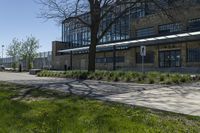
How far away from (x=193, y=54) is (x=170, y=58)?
4.80 m

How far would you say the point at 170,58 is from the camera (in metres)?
53.4

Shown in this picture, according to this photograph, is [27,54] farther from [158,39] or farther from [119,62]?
[158,39]

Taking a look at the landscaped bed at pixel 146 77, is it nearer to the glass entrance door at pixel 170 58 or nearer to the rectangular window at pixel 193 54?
the rectangular window at pixel 193 54

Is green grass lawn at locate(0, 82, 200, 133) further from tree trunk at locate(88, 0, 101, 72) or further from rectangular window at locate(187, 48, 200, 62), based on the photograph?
rectangular window at locate(187, 48, 200, 62)

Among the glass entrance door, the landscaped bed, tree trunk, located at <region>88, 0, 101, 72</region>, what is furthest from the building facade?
the landscaped bed

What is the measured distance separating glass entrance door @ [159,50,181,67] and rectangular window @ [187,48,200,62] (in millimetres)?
2064

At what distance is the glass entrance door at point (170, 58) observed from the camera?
170 feet

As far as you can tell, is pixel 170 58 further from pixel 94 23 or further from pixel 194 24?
pixel 94 23

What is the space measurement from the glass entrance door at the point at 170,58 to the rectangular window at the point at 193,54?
81.2 inches

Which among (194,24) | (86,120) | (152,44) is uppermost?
(194,24)

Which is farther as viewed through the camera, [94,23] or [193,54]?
[193,54]

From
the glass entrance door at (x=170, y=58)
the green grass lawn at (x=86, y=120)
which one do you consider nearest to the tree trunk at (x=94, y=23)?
the green grass lawn at (x=86, y=120)

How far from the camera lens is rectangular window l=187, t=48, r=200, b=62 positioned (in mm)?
48594

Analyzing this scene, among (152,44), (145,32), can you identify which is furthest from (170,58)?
(145,32)
